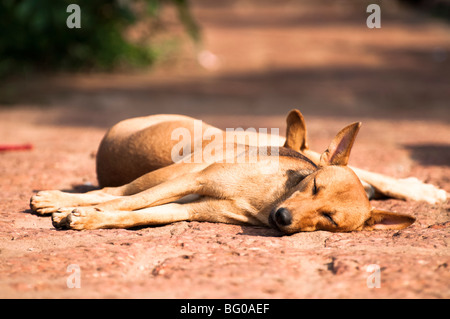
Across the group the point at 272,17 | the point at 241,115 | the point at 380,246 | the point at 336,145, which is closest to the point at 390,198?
the point at 336,145

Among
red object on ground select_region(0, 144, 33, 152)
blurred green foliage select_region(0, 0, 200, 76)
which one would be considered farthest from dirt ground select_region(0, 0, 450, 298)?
blurred green foliage select_region(0, 0, 200, 76)

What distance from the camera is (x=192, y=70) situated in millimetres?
13289

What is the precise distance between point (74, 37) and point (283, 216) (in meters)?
9.52

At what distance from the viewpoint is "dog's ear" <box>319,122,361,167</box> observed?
373cm

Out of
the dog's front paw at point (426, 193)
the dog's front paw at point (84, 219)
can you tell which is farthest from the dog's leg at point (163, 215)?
the dog's front paw at point (426, 193)

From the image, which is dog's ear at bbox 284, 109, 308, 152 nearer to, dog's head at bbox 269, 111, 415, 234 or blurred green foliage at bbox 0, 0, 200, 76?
dog's head at bbox 269, 111, 415, 234

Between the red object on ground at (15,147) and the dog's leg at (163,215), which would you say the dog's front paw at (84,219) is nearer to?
the dog's leg at (163,215)

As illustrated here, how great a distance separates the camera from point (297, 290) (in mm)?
2631

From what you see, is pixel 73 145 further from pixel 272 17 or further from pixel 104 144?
pixel 272 17

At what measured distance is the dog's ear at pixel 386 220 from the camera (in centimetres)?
358

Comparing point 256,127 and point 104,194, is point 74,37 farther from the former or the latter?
point 104,194

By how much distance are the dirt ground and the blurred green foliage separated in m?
0.49

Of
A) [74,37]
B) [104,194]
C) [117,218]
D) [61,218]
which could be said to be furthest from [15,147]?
[74,37]
